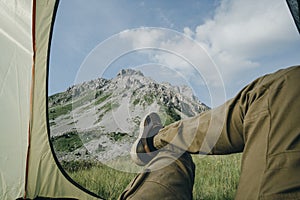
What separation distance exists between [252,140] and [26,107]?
1.06 m

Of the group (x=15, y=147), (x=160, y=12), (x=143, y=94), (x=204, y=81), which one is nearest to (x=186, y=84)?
(x=204, y=81)

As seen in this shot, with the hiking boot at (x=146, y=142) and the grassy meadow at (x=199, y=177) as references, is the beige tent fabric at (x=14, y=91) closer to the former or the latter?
the grassy meadow at (x=199, y=177)

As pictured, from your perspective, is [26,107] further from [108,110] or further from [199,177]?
[199,177]

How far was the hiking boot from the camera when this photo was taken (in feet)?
4.25

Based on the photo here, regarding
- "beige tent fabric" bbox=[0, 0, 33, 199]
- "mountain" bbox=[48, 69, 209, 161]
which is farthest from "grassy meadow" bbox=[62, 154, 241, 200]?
"beige tent fabric" bbox=[0, 0, 33, 199]

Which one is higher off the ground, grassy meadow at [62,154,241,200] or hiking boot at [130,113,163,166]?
hiking boot at [130,113,163,166]

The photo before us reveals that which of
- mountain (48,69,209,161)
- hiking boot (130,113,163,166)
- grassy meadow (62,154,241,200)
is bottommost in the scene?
grassy meadow (62,154,241,200)

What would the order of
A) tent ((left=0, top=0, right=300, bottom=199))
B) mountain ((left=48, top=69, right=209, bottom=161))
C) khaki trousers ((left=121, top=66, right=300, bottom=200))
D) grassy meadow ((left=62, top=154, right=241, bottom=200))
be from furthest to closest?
tent ((left=0, top=0, right=300, bottom=199))
mountain ((left=48, top=69, right=209, bottom=161))
grassy meadow ((left=62, top=154, right=241, bottom=200))
khaki trousers ((left=121, top=66, right=300, bottom=200))

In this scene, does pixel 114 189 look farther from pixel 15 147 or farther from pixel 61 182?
pixel 15 147

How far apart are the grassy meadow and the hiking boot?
4.5 inches

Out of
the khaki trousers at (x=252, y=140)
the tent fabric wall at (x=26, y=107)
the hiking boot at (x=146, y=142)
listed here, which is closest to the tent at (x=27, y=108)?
the tent fabric wall at (x=26, y=107)

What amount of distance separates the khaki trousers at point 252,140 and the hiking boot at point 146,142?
92 millimetres

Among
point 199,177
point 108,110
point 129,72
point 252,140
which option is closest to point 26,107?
point 108,110

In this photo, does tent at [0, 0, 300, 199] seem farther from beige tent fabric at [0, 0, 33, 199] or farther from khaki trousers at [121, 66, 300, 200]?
khaki trousers at [121, 66, 300, 200]
